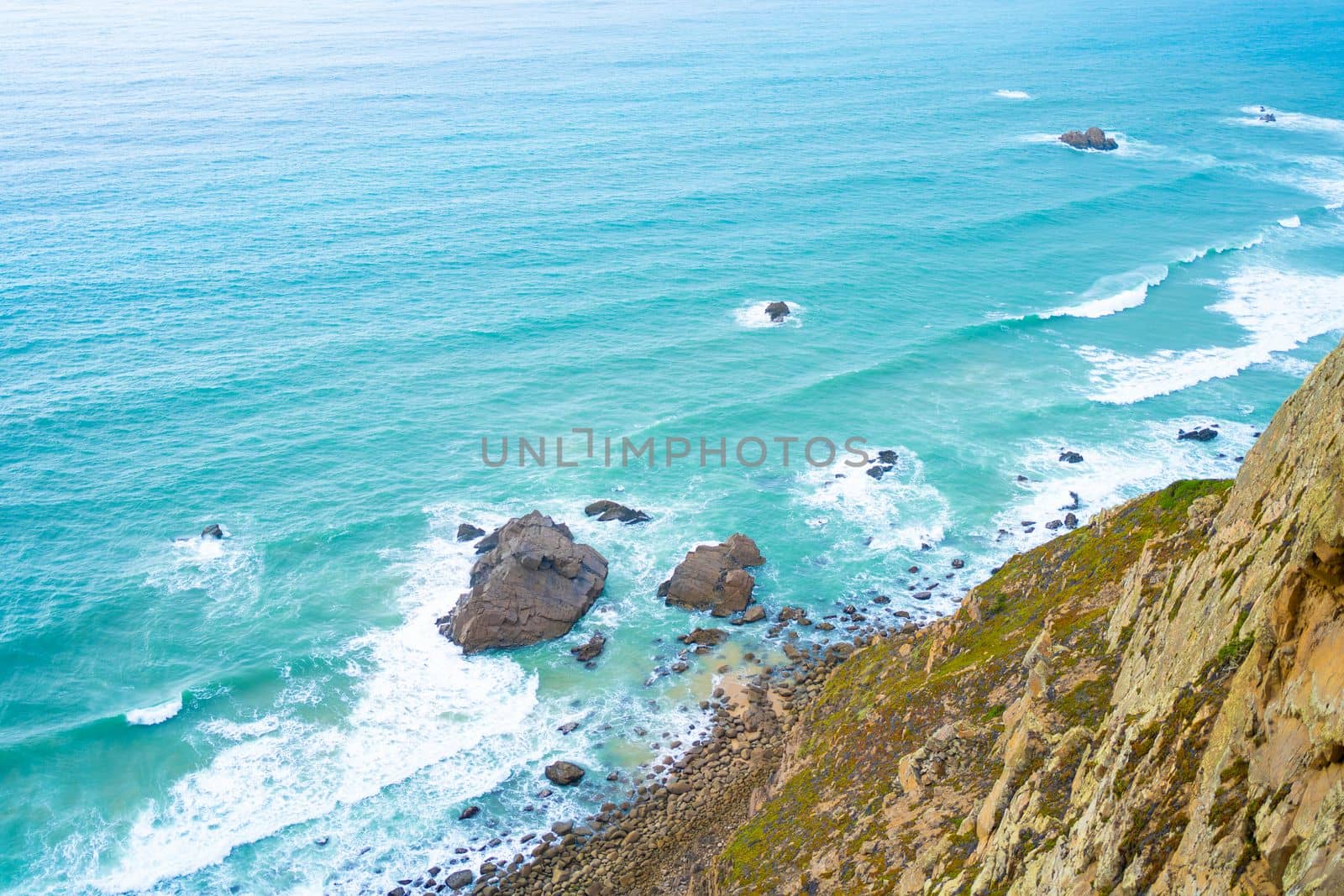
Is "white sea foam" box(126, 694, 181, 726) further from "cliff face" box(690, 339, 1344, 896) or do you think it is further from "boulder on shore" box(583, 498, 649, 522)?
"cliff face" box(690, 339, 1344, 896)

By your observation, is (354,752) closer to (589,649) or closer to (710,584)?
(589,649)

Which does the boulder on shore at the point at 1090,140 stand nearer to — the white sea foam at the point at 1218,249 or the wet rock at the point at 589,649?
the white sea foam at the point at 1218,249

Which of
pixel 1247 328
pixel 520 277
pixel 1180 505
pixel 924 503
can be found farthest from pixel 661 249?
pixel 1180 505

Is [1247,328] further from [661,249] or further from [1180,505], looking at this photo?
[1180,505]

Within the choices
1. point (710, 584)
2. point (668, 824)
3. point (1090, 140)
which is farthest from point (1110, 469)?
point (1090, 140)

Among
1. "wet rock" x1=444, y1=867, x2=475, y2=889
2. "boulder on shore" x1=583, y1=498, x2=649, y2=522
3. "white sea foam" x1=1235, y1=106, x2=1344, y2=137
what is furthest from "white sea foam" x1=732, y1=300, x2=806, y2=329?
"white sea foam" x1=1235, y1=106, x2=1344, y2=137

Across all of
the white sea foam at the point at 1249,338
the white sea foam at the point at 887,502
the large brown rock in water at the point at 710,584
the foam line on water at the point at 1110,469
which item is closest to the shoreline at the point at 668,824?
the large brown rock in water at the point at 710,584
